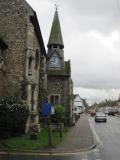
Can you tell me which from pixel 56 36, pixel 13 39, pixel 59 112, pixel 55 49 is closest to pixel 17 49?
pixel 13 39

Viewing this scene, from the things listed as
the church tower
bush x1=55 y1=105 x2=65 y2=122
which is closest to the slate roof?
the church tower

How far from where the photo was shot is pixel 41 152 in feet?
56.4

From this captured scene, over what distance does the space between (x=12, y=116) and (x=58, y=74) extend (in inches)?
1004

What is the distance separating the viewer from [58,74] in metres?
47.7

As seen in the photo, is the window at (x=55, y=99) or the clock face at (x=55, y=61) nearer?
the window at (x=55, y=99)

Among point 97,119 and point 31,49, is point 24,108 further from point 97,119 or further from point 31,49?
point 97,119

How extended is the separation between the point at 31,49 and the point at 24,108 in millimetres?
5157

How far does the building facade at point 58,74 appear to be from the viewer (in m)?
46.6

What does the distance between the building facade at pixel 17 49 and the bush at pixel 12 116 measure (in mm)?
2067

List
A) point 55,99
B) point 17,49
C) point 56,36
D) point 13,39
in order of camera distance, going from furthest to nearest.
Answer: point 56,36, point 55,99, point 13,39, point 17,49

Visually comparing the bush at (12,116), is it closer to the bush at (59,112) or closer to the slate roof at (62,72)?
the bush at (59,112)

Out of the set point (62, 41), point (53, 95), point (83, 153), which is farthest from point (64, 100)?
point (83, 153)

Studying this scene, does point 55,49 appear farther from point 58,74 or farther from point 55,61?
point 58,74

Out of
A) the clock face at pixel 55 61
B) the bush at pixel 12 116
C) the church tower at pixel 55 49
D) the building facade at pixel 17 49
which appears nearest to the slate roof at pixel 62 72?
the church tower at pixel 55 49
